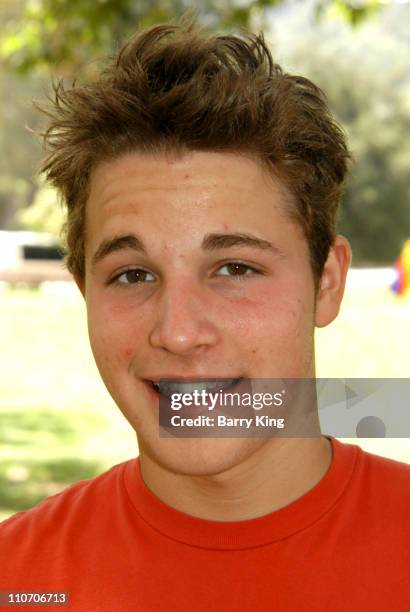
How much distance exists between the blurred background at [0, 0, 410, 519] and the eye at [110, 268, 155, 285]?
2.48 ft

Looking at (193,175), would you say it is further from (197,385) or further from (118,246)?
(197,385)

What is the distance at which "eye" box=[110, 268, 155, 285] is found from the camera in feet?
6.42

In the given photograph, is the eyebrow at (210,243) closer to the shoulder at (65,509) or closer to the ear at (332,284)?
the ear at (332,284)

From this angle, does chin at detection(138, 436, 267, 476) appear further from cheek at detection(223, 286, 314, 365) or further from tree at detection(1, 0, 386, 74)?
tree at detection(1, 0, 386, 74)

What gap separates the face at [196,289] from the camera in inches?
72.6

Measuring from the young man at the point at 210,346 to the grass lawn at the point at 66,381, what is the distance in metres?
0.85

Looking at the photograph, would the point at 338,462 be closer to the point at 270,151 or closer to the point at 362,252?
the point at 270,151

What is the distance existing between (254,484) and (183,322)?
1.33 ft

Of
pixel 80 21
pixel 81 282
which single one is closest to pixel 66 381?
pixel 80 21

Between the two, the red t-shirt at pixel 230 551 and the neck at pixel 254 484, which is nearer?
the red t-shirt at pixel 230 551

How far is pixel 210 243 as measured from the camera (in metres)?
1.86

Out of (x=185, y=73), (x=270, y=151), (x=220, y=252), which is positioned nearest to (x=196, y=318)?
(x=220, y=252)

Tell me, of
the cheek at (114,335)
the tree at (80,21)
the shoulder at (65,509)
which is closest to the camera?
the cheek at (114,335)

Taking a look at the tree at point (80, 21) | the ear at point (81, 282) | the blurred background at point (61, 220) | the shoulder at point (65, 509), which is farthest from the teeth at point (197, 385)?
the tree at point (80, 21)
